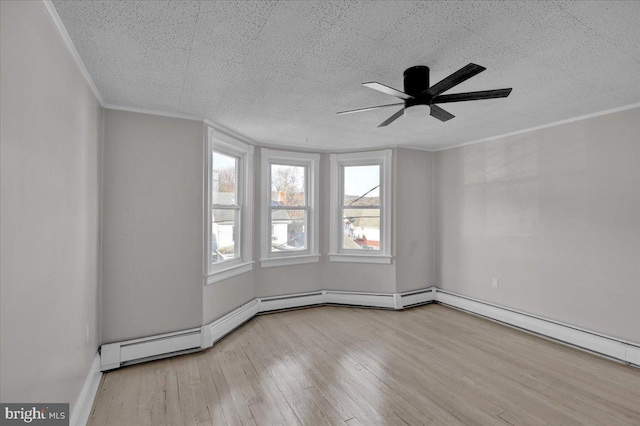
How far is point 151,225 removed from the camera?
305 centimetres

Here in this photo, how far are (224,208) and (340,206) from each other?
1861mm

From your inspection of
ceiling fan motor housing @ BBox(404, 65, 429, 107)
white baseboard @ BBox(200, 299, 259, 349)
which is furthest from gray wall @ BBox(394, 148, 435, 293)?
ceiling fan motor housing @ BBox(404, 65, 429, 107)

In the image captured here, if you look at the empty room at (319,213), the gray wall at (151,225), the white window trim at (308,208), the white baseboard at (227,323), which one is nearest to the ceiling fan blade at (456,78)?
the empty room at (319,213)

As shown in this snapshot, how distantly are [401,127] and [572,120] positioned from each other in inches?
71.6

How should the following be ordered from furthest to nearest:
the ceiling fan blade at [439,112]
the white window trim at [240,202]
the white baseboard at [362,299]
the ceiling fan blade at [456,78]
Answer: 1. the white baseboard at [362,299]
2. the white window trim at [240,202]
3. the ceiling fan blade at [439,112]
4. the ceiling fan blade at [456,78]

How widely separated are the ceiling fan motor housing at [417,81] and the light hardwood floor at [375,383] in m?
2.24

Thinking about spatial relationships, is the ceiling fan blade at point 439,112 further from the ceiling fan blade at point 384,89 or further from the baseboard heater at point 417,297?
the baseboard heater at point 417,297

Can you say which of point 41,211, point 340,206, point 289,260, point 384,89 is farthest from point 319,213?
point 41,211

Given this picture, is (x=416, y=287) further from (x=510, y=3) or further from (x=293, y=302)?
(x=510, y=3)

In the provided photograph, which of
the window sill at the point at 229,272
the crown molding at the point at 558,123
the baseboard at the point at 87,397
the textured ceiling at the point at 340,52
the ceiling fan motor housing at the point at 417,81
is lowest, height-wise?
the baseboard at the point at 87,397

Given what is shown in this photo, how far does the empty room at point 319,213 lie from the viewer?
159 cm

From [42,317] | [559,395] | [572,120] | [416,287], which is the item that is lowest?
[559,395]

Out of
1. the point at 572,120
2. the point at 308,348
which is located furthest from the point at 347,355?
the point at 572,120

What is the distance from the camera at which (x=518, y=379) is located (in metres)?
2.66
